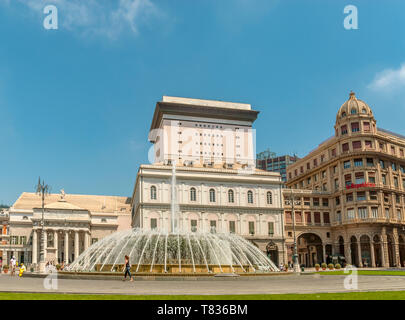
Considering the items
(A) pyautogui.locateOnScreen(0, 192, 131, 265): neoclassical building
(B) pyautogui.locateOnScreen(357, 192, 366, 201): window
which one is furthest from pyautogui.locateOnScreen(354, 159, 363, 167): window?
(A) pyautogui.locateOnScreen(0, 192, 131, 265): neoclassical building

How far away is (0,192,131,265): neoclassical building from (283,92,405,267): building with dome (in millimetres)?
37125

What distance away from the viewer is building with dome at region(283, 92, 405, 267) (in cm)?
6619

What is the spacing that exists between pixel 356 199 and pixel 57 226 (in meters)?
51.5

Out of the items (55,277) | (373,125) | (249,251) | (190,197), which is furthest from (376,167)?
(55,277)

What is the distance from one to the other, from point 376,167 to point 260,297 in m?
60.2

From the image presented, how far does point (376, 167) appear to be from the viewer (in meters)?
67.5

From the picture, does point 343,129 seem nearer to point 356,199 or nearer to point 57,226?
point 356,199

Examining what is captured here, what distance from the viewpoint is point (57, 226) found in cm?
7950

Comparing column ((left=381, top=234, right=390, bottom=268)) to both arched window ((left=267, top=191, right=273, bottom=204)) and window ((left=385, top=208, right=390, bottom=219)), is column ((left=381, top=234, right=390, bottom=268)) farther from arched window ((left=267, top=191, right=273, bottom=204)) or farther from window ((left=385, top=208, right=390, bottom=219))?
arched window ((left=267, top=191, right=273, bottom=204))

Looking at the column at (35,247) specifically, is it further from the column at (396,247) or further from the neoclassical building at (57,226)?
the column at (396,247)

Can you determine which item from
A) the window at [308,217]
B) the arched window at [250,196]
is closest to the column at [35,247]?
the arched window at [250,196]

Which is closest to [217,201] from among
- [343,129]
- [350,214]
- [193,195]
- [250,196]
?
[193,195]

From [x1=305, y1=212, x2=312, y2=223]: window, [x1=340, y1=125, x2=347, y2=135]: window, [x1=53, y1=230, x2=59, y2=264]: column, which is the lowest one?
[x1=53, y1=230, x2=59, y2=264]: column

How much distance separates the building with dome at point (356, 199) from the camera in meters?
66.2
